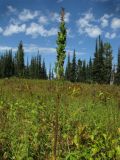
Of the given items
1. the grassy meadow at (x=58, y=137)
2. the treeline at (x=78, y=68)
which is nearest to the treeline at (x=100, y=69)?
the treeline at (x=78, y=68)

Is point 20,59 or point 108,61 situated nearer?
point 108,61

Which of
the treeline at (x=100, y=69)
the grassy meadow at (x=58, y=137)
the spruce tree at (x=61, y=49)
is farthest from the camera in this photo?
the treeline at (x=100, y=69)

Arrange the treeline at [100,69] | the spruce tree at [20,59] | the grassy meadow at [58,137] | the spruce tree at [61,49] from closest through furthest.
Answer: the spruce tree at [61,49] → the grassy meadow at [58,137] → the treeline at [100,69] → the spruce tree at [20,59]

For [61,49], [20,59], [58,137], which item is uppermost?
[20,59]

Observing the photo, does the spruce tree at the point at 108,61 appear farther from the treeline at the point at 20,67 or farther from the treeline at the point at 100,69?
the treeline at the point at 20,67

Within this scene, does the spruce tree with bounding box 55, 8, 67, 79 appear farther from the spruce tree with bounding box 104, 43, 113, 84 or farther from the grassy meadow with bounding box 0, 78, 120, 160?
the spruce tree with bounding box 104, 43, 113, 84

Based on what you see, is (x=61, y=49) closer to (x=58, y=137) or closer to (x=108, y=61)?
(x=58, y=137)

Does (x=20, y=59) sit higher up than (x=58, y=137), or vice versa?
(x=20, y=59)

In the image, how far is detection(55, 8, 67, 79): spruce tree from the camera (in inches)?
122

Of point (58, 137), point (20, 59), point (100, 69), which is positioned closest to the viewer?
point (58, 137)

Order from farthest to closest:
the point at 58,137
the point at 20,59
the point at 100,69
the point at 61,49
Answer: the point at 20,59 < the point at 100,69 < the point at 58,137 < the point at 61,49

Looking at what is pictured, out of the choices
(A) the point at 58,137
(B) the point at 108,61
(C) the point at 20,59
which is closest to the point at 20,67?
(C) the point at 20,59

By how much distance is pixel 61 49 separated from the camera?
3232 mm

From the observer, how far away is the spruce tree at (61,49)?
311 cm
